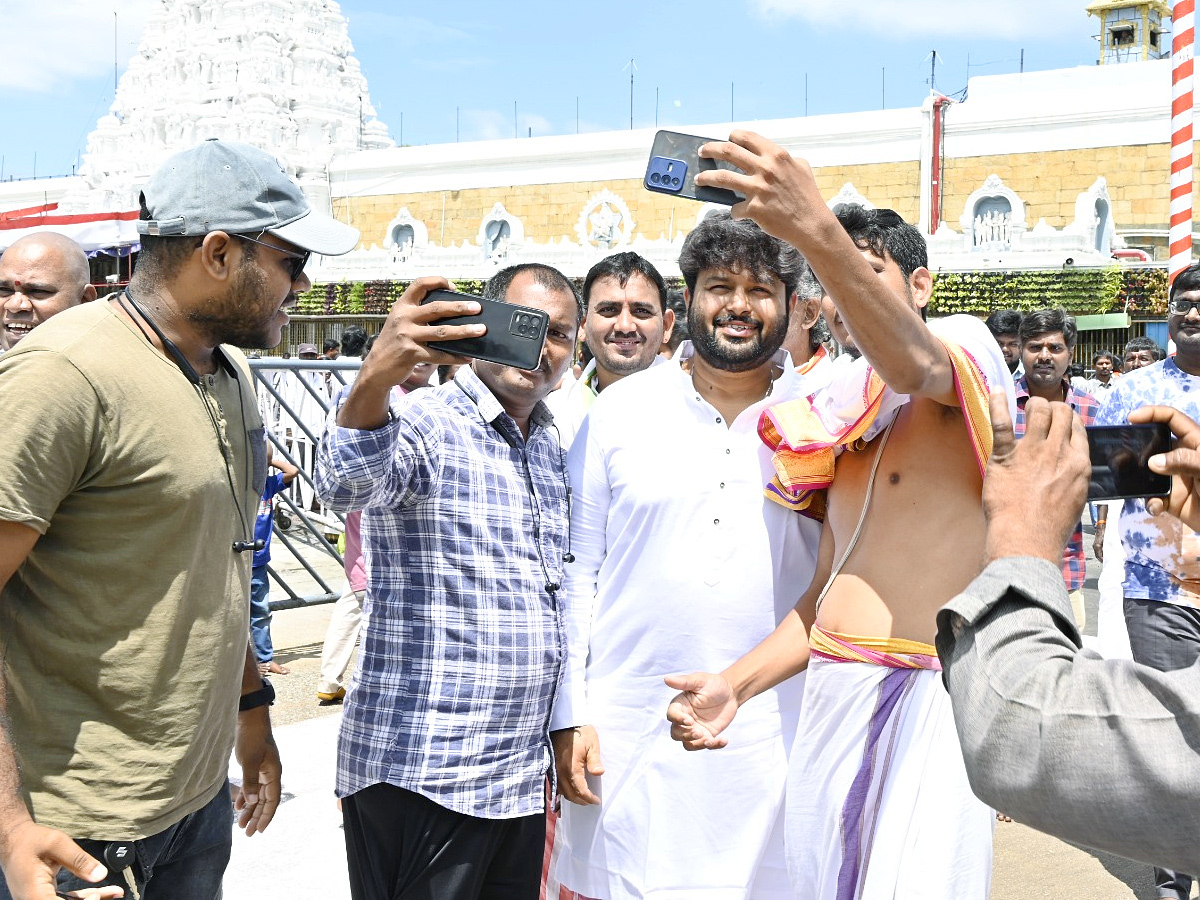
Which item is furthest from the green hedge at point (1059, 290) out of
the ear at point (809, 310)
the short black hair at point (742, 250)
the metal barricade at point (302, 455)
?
the short black hair at point (742, 250)

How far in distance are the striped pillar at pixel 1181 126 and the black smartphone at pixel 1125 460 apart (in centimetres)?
491

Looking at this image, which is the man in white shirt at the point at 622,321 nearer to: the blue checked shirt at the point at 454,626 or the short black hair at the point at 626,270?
the short black hair at the point at 626,270

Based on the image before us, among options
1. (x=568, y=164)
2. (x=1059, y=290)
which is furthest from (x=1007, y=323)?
(x=568, y=164)

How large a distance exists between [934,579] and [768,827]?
0.79 m

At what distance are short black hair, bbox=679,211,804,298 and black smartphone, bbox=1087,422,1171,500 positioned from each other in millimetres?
1370

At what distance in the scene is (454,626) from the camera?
8.46ft

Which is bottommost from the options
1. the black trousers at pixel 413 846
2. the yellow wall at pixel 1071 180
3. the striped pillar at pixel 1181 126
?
the black trousers at pixel 413 846

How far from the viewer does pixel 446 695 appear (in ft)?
8.33

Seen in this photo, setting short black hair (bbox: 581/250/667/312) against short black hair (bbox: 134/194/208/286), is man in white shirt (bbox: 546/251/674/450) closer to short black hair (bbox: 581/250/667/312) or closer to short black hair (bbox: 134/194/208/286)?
short black hair (bbox: 581/250/667/312)

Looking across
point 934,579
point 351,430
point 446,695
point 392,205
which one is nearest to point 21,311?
point 351,430

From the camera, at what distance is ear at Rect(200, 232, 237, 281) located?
2191 mm

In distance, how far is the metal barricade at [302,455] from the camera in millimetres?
7148

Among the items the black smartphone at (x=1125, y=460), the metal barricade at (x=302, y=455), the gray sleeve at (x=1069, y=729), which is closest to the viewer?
the gray sleeve at (x=1069, y=729)

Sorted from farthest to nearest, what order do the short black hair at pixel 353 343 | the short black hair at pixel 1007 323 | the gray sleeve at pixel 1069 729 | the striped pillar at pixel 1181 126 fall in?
the short black hair at pixel 353 343, the short black hair at pixel 1007 323, the striped pillar at pixel 1181 126, the gray sleeve at pixel 1069 729
